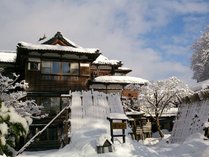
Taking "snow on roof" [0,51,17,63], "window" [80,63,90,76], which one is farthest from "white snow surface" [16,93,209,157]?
"snow on roof" [0,51,17,63]

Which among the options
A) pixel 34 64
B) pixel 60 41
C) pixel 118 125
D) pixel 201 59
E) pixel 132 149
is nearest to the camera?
pixel 132 149

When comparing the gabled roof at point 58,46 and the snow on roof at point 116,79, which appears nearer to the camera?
the gabled roof at point 58,46

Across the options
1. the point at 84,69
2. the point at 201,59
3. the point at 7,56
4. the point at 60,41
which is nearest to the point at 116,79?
the point at 84,69

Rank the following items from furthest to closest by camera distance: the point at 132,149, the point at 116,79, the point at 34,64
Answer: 1. the point at 116,79
2. the point at 34,64
3. the point at 132,149

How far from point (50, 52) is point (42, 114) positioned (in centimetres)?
647

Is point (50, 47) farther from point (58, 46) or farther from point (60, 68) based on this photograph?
point (60, 68)

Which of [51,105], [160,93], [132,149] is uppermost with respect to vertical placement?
[160,93]

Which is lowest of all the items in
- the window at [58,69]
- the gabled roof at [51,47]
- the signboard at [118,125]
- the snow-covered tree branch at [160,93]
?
the signboard at [118,125]

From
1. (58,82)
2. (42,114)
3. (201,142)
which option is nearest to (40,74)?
(58,82)

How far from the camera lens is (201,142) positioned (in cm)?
1428

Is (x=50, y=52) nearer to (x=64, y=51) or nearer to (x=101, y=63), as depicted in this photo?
(x=64, y=51)

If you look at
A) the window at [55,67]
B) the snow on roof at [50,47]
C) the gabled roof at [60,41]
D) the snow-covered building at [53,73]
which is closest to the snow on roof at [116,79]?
the snow-covered building at [53,73]

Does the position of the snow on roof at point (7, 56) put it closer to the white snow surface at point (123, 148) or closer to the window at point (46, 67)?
the window at point (46, 67)

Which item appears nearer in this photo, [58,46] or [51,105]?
[51,105]
